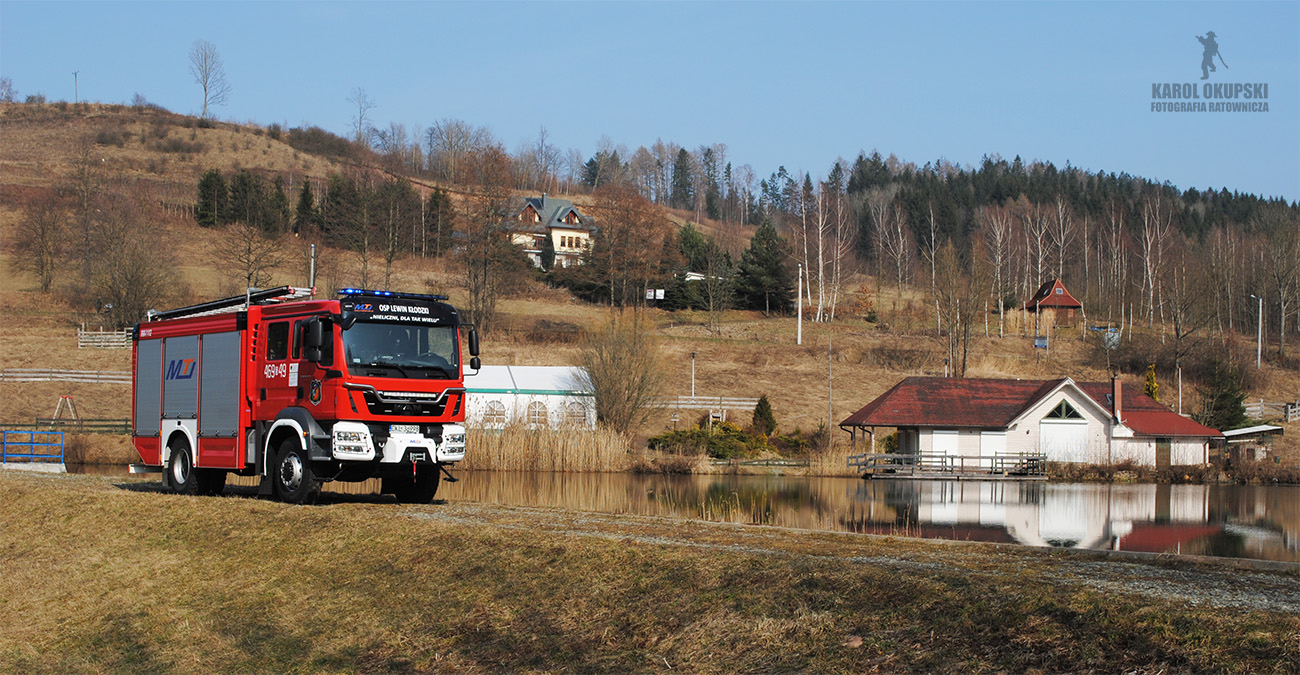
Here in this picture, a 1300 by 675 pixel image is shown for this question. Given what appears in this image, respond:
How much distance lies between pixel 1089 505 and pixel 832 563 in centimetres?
3048

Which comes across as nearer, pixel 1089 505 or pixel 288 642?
pixel 288 642

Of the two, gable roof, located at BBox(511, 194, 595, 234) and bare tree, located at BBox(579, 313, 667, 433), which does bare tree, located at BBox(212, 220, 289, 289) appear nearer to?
bare tree, located at BBox(579, 313, 667, 433)

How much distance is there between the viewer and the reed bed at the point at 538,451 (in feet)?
138

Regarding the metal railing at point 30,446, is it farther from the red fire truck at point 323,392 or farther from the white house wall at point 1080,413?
the white house wall at point 1080,413

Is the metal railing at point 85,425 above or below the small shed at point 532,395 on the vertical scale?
below

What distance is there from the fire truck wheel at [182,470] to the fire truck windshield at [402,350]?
5.14 metres

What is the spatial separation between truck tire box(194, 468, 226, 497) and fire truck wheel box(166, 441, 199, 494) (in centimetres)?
7

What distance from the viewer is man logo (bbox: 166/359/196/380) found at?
19.8 metres

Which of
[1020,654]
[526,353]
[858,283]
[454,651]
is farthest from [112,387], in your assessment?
[858,283]

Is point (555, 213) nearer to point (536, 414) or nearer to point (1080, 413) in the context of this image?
point (536, 414)

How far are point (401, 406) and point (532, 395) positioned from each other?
127ft

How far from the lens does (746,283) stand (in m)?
98.4

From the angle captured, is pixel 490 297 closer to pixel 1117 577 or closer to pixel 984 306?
pixel 984 306

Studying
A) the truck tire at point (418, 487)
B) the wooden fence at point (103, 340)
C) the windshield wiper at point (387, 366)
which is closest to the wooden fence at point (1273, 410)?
the truck tire at point (418, 487)
